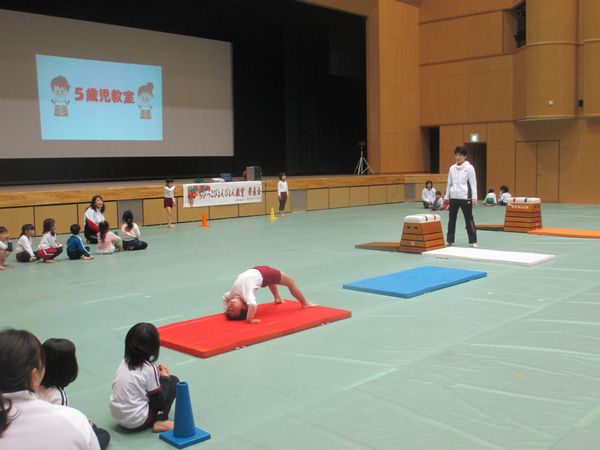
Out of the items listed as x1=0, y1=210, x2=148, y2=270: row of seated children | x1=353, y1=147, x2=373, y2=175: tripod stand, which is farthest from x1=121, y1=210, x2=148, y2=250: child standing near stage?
x1=353, y1=147, x2=373, y2=175: tripod stand

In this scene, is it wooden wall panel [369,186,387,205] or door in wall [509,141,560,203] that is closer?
door in wall [509,141,560,203]

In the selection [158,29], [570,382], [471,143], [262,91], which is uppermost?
[158,29]

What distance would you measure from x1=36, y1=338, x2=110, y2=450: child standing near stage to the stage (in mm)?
13501

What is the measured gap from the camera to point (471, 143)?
1130 inches

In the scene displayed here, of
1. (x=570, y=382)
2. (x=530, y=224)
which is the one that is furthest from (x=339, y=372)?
(x=530, y=224)

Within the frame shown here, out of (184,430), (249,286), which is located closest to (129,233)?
(249,286)

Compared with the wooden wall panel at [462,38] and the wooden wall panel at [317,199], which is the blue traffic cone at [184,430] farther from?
the wooden wall panel at [462,38]

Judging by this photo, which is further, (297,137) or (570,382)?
(297,137)

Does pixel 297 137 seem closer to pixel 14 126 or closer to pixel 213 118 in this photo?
pixel 213 118

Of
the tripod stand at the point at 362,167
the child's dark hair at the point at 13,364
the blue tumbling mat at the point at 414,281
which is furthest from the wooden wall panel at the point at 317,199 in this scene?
the child's dark hair at the point at 13,364

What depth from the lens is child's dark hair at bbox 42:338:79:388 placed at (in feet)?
12.0

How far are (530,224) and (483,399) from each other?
11.5 meters

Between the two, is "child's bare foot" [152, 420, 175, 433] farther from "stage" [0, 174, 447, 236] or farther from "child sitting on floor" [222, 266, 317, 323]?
"stage" [0, 174, 447, 236]

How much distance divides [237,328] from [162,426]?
2.47m
